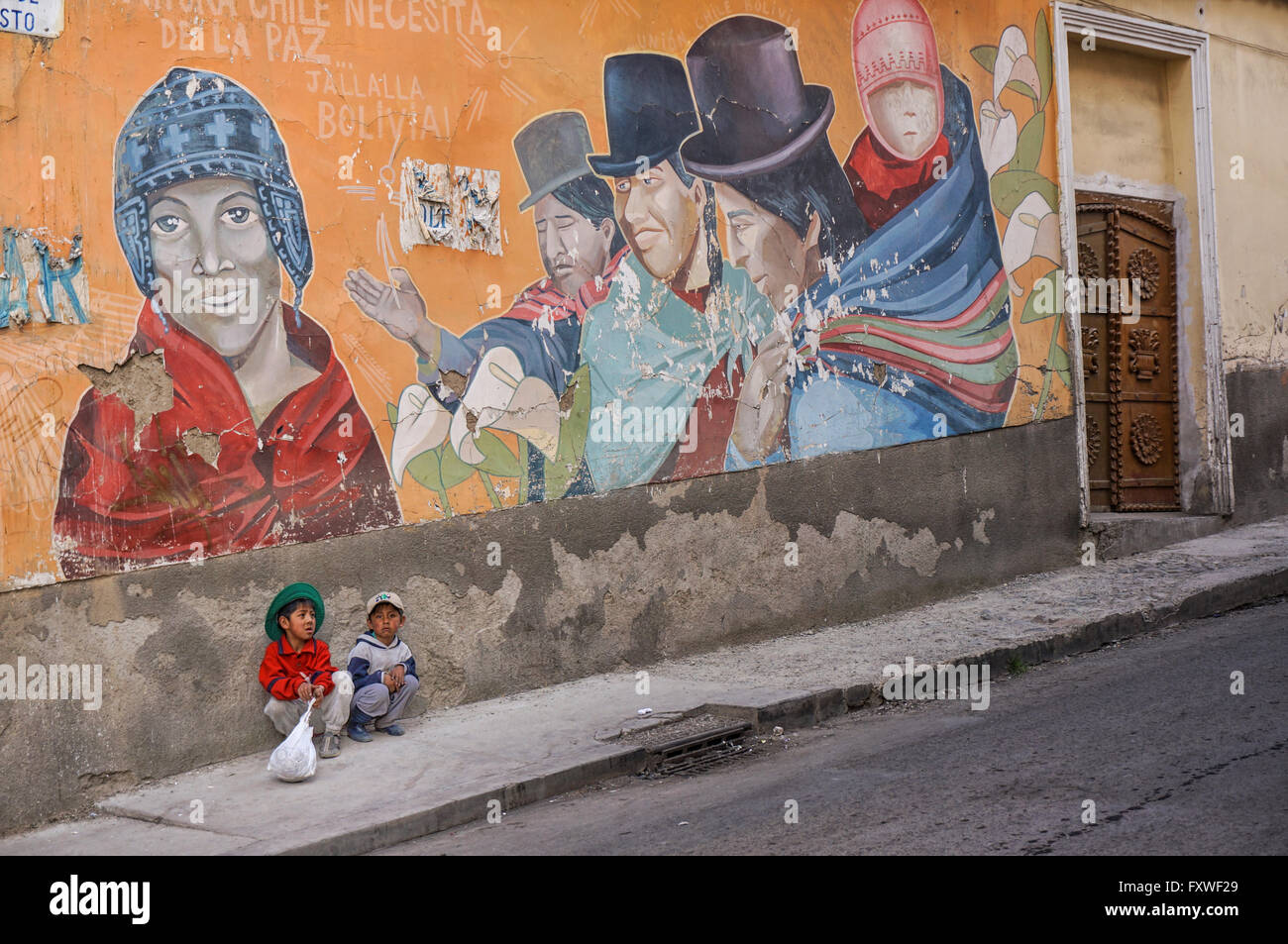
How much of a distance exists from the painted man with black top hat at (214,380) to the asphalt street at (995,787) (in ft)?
6.61

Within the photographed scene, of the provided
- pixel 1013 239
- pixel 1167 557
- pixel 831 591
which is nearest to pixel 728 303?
pixel 831 591

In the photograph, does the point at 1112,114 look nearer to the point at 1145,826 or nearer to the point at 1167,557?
the point at 1167,557

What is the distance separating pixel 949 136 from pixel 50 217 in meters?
6.38

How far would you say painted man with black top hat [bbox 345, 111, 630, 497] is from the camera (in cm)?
719

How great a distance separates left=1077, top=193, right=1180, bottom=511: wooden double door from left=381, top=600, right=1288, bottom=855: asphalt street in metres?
4.18

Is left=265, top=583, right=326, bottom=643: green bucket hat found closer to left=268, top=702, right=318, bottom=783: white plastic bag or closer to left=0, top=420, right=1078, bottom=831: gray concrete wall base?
left=0, top=420, right=1078, bottom=831: gray concrete wall base

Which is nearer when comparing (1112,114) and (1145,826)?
(1145,826)

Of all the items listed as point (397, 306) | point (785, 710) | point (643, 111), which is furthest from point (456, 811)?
point (643, 111)

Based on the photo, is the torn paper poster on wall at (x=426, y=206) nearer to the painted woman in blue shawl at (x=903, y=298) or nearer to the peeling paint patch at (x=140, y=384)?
the peeling paint patch at (x=140, y=384)

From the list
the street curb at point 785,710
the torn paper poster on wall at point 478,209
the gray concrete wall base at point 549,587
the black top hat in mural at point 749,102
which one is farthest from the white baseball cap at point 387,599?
the black top hat in mural at point 749,102

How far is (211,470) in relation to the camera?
653 cm

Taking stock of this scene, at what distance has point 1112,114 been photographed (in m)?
11.3

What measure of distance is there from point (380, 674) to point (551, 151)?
3.15m

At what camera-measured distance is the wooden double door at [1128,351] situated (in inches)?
442
